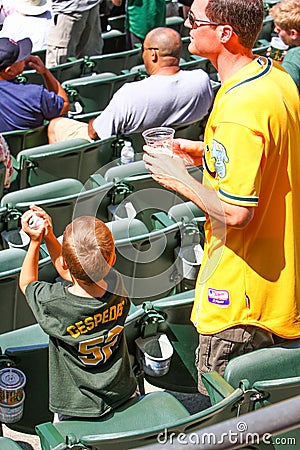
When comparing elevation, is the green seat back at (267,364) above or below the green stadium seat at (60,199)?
above

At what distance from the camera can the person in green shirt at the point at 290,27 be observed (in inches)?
201

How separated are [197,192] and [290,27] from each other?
287cm

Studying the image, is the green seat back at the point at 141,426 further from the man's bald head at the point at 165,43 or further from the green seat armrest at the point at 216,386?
the man's bald head at the point at 165,43

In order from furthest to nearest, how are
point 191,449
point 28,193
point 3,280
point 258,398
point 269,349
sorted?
point 28,193 → point 3,280 → point 269,349 → point 258,398 → point 191,449

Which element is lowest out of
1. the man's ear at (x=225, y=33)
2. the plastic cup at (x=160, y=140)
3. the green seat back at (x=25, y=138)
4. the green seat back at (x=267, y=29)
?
the green seat back at (x=267, y=29)

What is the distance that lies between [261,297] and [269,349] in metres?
0.20

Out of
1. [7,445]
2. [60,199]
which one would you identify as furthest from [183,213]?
[7,445]

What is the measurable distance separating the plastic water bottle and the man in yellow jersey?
218 centimetres

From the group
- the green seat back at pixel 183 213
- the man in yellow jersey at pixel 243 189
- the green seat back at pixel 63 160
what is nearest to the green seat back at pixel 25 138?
the green seat back at pixel 63 160

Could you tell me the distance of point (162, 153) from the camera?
2859 mm

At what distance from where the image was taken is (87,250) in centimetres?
290

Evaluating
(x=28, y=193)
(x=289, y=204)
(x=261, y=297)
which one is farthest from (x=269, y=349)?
(x=28, y=193)

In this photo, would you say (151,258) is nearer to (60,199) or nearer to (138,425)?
(60,199)

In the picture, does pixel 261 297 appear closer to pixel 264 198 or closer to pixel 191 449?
pixel 264 198
